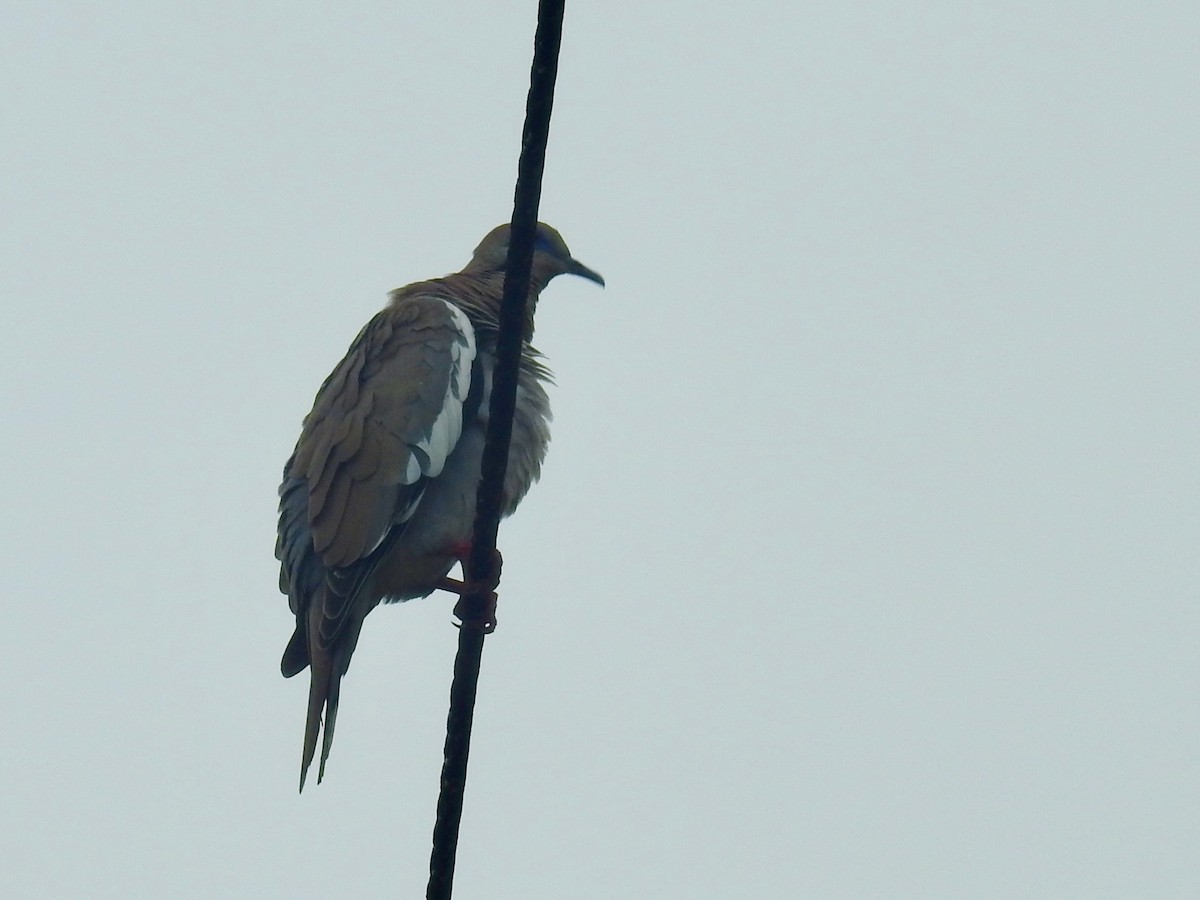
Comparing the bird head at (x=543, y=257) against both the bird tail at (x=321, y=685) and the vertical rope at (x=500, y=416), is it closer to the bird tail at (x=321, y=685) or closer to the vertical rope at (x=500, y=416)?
the bird tail at (x=321, y=685)

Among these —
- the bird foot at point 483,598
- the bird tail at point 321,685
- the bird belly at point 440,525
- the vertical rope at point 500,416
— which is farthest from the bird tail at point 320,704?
the vertical rope at point 500,416

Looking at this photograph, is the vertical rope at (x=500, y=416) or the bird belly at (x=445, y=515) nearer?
the vertical rope at (x=500, y=416)

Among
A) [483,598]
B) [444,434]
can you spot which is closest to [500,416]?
[483,598]

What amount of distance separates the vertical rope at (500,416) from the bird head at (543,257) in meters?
3.05

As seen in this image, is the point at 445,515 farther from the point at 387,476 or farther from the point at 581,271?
the point at 581,271

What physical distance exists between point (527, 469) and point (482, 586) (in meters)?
1.34

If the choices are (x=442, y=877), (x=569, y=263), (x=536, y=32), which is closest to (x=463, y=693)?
(x=442, y=877)

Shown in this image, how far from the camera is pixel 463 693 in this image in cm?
411

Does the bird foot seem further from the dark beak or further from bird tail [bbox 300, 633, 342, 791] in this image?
the dark beak

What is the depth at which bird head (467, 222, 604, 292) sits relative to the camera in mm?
7309

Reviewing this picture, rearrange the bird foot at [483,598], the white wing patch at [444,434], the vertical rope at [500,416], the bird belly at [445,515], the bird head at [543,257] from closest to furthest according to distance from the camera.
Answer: the vertical rope at [500,416] → the bird foot at [483,598] → the white wing patch at [444,434] → the bird belly at [445,515] → the bird head at [543,257]

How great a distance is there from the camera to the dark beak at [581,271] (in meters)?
7.41

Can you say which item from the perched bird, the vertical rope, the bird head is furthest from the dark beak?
the vertical rope

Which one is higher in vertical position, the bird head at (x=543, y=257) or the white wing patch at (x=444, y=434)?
the bird head at (x=543, y=257)
